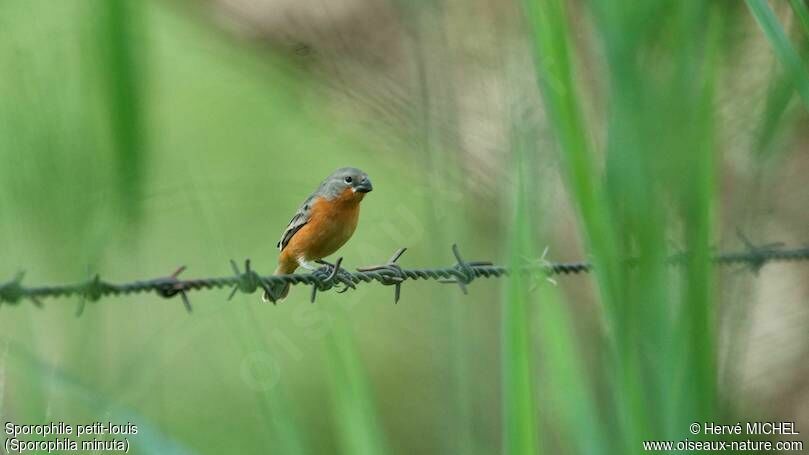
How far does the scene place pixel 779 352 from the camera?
16.7 feet

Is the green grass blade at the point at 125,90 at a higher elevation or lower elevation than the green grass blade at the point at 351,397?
higher

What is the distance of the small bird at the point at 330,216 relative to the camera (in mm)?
4125

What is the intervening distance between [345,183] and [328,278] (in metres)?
1.62

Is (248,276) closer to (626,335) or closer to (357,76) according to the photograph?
(626,335)

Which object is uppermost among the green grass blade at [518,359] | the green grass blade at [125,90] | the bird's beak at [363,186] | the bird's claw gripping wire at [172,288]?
the bird's beak at [363,186]

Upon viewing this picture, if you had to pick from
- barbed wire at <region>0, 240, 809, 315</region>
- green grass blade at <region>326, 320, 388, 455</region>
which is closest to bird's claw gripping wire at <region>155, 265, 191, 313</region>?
barbed wire at <region>0, 240, 809, 315</region>

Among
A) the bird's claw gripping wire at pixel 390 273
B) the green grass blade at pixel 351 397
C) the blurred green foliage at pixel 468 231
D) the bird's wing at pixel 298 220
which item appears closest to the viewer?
the blurred green foliage at pixel 468 231

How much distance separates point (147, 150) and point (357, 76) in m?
3.68

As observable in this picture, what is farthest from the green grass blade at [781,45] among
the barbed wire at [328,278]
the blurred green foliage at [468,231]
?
the barbed wire at [328,278]

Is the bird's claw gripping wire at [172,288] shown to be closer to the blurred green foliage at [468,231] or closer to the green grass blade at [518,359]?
the blurred green foliage at [468,231]

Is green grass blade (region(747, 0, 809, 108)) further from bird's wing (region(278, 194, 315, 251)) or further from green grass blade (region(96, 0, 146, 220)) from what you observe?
bird's wing (region(278, 194, 315, 251))

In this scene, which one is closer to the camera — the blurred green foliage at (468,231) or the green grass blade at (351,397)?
the blurred green foliage at (468,231)

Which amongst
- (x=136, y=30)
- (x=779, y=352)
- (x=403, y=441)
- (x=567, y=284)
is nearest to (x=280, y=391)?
(x=136, y=30)

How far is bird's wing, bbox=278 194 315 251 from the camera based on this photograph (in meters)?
4.25
